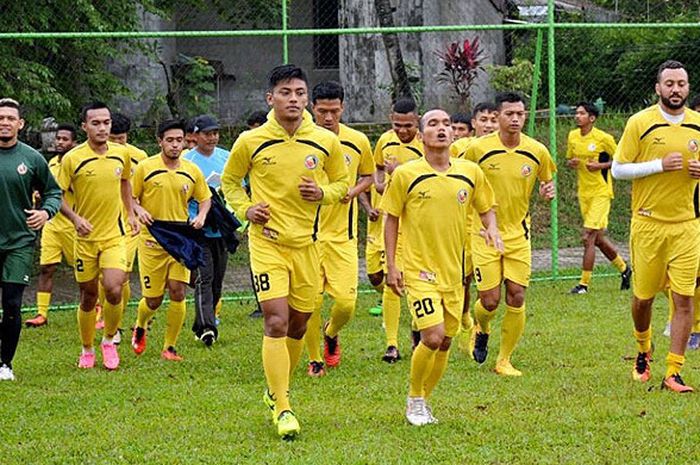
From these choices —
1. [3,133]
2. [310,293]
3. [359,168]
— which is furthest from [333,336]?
[3,133]

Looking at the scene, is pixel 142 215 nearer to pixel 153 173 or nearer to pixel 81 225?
pixel 153 173

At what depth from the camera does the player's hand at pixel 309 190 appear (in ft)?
26.7

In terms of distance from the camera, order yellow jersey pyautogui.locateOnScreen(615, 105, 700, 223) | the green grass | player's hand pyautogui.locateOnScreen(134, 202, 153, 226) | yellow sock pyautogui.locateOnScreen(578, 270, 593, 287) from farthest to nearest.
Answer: yellow sock pyautogui.locateOnScreen(578, 270, 593, 287) → player's hand pyautogui.locateOnScreen(134, 202, 153, 226) → yellow jersey pyautogui.locateOnScreen(615, 105, 700, 223) → the green grass

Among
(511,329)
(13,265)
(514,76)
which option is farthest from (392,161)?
(514,76)

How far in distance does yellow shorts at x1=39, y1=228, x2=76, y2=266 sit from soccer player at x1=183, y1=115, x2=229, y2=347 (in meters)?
2.04

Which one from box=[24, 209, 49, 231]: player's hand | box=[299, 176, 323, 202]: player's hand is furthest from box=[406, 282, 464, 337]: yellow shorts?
box=[24, 209, 49, 231]: player's hand

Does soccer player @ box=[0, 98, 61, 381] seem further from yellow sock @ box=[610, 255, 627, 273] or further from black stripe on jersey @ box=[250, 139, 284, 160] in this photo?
yellow sock @ box=[610, 255, 627, 273]

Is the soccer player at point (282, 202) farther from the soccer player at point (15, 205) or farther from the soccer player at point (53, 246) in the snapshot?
the soccer player at point (53, 246)

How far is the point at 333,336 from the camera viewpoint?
1073 cm

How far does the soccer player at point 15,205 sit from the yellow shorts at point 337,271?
7.35ft

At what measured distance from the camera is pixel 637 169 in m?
9.19

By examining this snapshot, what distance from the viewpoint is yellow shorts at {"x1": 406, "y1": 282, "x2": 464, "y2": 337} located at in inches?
316

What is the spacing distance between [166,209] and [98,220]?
0.82 m

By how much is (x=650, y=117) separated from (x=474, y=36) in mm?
13742
